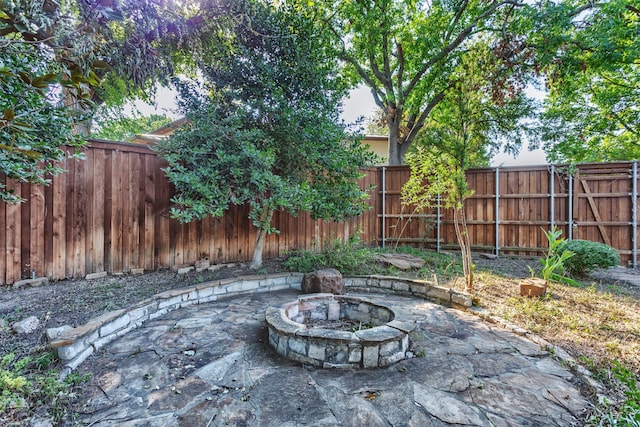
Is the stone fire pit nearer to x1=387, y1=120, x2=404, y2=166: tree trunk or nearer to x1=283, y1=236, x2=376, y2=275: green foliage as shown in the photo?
x1=283, y1=236, x2=376, y2=275: green foliage

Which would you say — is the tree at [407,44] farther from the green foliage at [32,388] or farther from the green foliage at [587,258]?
the green foliage at [32,388]

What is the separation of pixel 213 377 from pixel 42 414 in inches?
35.3

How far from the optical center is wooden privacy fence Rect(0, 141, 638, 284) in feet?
11.3

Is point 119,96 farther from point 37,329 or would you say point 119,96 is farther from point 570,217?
point 570,217

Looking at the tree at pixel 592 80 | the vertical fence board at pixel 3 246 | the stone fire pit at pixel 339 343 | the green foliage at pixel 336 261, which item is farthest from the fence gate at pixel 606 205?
the vertical fence board at pixel 3 246

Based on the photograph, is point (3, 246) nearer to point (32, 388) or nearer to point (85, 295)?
point (85, 295)

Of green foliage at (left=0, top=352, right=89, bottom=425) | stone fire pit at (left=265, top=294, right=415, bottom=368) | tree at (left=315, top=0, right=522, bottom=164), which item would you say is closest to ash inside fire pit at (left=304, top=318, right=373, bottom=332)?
stone fire pit at (left=265, top=294, right=415, bottom=368)

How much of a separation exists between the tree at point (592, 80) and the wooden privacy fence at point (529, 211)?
2.75m

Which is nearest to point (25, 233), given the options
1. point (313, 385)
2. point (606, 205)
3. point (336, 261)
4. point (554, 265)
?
point (313, 385)

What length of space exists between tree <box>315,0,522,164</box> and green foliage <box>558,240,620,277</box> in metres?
4.72

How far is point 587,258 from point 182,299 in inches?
237

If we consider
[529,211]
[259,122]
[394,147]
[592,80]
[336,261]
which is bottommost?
[336,261]

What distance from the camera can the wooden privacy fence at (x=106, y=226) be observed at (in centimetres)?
329

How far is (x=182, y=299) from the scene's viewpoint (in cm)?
341
